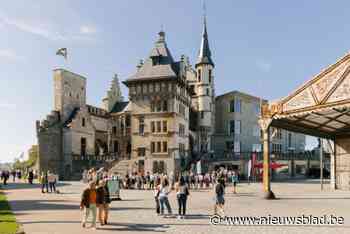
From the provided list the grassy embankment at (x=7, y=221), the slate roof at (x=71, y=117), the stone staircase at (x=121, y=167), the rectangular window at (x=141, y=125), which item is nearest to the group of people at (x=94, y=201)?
the grassy embankment at (x=7, y=221)

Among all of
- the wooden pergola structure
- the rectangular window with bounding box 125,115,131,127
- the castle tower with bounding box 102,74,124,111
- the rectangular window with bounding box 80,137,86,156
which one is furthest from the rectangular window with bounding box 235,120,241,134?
the wooden pergola structure

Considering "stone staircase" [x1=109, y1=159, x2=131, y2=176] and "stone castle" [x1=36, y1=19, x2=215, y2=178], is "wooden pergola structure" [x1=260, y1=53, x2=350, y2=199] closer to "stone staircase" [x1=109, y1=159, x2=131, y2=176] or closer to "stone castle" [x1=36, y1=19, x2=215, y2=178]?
"stone castle" [x1=36, y1=19, x2=215, y2=178]

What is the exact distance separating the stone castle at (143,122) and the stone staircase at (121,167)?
0.47ft

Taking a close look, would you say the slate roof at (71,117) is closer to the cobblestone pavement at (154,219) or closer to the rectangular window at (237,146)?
the rectangular window at (237,146)

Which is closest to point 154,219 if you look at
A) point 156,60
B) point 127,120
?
point 156,60

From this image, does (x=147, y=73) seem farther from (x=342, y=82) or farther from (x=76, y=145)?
(x=342, y=82)

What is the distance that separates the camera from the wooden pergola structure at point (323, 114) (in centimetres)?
1905

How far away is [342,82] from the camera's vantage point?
1889 centimetres

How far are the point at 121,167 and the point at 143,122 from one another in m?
6.82

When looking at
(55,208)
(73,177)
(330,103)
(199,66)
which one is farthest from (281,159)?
(55,208)

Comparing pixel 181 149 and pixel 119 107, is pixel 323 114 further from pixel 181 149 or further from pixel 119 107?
pixel 119 107

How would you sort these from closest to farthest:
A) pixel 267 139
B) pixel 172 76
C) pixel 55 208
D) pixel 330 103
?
pixel 55 208, pixel 330 103, pixel 267 139, pixel 172 76

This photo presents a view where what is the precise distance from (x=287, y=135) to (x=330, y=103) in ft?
189

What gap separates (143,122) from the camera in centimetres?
4931
